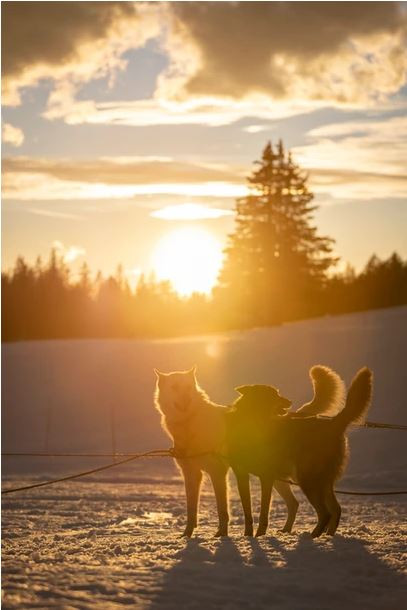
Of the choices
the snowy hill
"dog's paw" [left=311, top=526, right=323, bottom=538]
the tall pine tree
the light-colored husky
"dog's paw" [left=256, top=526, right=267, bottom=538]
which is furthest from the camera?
the tall pine tree

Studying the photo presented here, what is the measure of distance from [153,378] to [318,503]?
2996 centimetres

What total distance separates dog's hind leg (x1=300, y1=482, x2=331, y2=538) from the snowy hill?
1082 cm

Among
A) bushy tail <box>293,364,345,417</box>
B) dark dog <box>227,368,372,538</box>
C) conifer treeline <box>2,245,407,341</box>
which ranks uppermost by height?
conifer treeline <box>2,245,407,341</box>

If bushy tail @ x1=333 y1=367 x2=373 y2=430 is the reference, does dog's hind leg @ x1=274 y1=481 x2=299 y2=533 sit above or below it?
below

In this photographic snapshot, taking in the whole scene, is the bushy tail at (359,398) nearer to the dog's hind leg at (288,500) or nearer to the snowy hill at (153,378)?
the dog's hind leg at (288,500)

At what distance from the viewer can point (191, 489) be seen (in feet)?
32.1

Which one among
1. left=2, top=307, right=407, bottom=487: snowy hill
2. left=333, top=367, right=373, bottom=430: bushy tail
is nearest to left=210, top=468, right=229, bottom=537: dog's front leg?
left=333, top=367, right=373, bottom=430: bushy tail

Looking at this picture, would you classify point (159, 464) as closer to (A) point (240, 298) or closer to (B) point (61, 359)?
(B) point (61, 359)

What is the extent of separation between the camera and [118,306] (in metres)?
80.1

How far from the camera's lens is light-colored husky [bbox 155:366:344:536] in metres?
9.52

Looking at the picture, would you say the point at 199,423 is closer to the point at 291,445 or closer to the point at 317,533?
the point at 291,445

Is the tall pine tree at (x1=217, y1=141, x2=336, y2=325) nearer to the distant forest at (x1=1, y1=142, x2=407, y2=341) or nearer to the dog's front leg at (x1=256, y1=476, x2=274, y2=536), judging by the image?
the distant forest at (x1=1, y1=142, x2=407, y2=341)

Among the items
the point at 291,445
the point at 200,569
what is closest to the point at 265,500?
the point at 291,445

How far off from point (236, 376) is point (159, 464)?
13.5 meters
